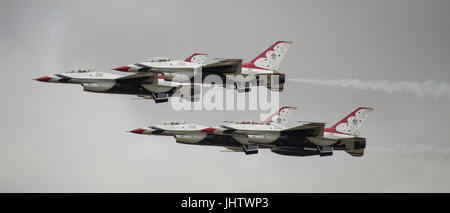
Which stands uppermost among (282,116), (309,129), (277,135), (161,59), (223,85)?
(161,59)

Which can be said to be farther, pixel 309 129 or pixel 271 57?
pixel 271 57

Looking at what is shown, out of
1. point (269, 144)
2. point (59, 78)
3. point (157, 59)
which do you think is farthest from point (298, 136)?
point (59, 78)

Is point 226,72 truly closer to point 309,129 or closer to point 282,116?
point 309,129

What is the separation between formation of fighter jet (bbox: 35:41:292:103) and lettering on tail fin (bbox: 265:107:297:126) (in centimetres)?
537

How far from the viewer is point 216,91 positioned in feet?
285

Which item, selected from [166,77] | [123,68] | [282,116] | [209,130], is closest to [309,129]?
[282,116]

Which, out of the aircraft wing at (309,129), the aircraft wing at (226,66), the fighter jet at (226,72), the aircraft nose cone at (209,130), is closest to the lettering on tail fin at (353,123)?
the aircraft wing at (309,129)

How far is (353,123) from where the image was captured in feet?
284

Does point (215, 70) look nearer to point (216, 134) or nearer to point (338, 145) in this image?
point (216, 134)

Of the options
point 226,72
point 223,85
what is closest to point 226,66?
point 226,72

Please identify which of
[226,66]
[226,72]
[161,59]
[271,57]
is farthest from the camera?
[271,57]

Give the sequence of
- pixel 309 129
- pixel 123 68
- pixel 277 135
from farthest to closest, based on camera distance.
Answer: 1. pixel 123 68
2. pixel 277 135
3. pixel 309 129

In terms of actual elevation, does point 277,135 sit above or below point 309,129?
below

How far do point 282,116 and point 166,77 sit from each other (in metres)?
13.0
